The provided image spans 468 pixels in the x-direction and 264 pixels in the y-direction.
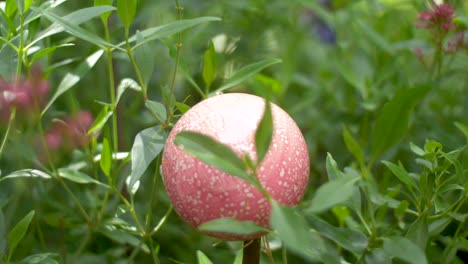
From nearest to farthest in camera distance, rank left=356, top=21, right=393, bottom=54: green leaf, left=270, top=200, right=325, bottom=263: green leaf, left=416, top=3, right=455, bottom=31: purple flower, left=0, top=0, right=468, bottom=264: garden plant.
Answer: left=270, top=200, right=325, bottom=263: green leaf, left=0, top=0, right=468, bottom=264: garden plant, left=416, top=3, right=455, bottom=31: purple flower, left=356, top=21, right=393, bottom=54: green leaf

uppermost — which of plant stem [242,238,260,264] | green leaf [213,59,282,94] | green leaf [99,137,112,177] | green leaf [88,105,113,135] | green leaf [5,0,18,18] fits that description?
green leaf [5,0,18,18]

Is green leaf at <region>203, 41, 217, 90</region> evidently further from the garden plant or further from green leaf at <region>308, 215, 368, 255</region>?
green leaf at <region>308, 215, 368, 255</region>

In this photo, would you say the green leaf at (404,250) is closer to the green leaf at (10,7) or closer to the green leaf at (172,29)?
the green leaf at (172,29)

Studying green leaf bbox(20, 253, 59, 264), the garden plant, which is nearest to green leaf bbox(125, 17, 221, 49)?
the garden plant

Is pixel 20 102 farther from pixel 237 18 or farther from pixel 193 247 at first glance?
pixel 237 18

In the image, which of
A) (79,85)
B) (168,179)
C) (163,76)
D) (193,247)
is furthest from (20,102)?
(163,76)

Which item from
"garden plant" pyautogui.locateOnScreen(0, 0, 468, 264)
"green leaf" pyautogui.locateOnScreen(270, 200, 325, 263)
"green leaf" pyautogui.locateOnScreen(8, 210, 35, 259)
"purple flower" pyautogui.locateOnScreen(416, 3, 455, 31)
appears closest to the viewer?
"green leaf" pyautogui.locateOnScreen(270, 200, 325, 263)

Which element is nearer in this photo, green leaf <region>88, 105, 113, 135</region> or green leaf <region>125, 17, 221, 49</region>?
green leaf <region>125, 17, 221, 49</region>
